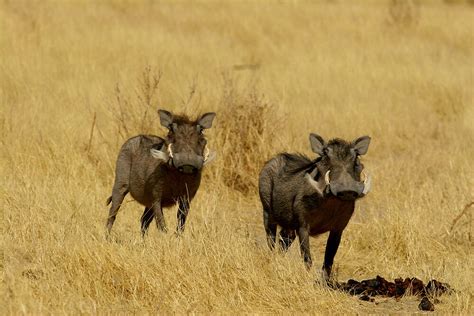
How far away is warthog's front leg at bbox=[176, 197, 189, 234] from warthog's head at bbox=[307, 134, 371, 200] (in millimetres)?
1057

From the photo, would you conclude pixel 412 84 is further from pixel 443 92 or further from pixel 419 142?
pixel 419 142

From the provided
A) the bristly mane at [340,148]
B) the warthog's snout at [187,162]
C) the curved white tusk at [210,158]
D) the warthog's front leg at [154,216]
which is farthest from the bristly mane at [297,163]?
the warthog's front leg at [154,216]

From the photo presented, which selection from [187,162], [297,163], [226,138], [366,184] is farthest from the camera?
[226,138]

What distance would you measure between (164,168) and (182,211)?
0.34 meters

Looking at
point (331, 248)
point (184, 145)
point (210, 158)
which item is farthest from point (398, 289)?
point (184, 145)

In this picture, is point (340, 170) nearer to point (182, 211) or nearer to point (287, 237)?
point (287, 237)

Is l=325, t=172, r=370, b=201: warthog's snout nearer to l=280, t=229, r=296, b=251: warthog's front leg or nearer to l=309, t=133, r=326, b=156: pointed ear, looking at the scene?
l=309, t=133, r=326, b=156: pointed ear

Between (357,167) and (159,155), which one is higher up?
(357,167)

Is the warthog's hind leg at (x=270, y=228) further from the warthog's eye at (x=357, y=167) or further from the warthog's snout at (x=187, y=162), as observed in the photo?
the warthog's eye at (x=357, y=167)

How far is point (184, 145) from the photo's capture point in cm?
648

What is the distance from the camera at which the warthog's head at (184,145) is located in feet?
21.1

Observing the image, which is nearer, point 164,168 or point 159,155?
point 159,155

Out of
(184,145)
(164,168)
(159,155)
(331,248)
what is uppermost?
(184,145)

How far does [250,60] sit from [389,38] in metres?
3.00
